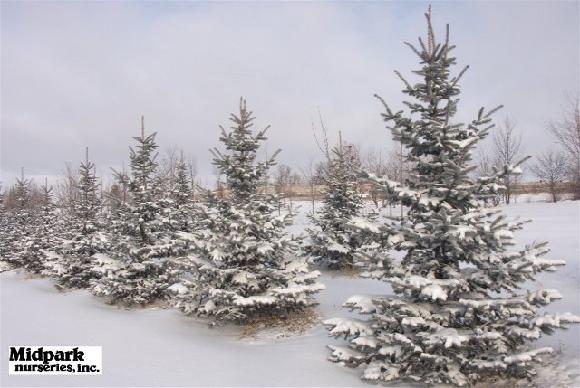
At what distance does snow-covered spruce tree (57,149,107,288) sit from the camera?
18484 mm

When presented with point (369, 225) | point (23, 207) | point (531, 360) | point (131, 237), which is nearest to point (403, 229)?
point (369, 225)

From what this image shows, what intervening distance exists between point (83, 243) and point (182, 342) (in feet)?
35.3

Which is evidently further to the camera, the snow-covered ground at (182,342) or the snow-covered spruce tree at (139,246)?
the snow-covered spruce tree at (139,246)

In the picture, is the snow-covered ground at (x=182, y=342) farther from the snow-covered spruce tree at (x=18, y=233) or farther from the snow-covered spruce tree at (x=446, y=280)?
the snow-covered spruce tree at (x=18, y=233)

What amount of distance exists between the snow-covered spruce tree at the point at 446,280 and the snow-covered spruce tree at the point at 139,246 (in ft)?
26.8

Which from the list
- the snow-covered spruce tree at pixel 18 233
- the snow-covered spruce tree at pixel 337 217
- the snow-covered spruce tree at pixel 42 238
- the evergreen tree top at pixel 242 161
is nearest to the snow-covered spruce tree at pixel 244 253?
the evergreen tree top at pixel 242 161

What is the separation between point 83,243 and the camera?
18391 millimetres

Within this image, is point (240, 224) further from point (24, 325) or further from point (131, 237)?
point (24, 325)

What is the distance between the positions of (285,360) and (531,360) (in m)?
4.23

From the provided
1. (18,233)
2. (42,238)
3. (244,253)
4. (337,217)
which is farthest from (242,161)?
(18,233)

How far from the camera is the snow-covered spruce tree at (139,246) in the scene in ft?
45.3

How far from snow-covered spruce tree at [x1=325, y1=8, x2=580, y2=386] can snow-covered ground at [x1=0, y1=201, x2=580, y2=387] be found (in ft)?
1.99

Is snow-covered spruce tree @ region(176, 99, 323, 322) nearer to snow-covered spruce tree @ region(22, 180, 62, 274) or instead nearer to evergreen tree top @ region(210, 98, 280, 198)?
evergreen tree top @ region(210, 98, 280, 198)

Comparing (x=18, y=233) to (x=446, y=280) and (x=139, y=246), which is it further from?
(x=446, y=280)
